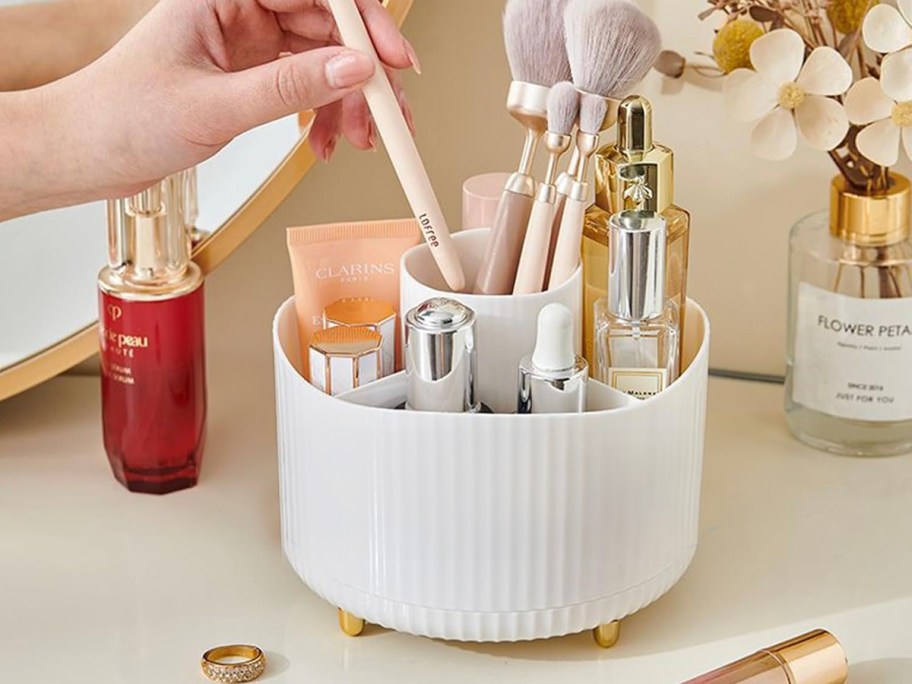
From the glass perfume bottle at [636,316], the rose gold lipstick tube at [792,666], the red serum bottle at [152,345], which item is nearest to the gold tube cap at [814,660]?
the rose gold lipstick tube at [792,666]

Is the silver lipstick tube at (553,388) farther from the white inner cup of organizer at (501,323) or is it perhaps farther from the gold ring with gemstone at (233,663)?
the gold ring with gemstone at (233,663)

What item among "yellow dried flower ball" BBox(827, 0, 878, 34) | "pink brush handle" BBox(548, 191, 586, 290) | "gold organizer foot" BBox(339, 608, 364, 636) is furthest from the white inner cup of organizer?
"yellow dried flower ball" BBox(827, 0, 878, 34)

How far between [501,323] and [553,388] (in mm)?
43

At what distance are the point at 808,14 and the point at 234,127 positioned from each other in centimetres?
30

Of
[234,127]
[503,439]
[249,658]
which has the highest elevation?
[234,127]

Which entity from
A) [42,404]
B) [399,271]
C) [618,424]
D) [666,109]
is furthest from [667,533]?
[42,404]

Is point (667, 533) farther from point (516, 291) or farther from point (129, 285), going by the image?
point (129, 285)

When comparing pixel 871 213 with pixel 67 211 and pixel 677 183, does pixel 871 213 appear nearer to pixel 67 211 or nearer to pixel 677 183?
pixel 677 183

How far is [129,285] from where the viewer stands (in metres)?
0.70

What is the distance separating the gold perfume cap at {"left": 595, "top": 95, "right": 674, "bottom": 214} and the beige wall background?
172 mm

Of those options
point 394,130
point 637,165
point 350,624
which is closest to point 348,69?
point 394,130

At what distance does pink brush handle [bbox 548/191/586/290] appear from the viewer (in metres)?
0.59

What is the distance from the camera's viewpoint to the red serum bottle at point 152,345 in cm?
70

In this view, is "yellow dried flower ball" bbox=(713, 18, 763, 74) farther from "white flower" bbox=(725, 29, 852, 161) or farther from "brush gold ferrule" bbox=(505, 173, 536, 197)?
"brush gold ferrule" bbox=(505, 173, 536, 197)
